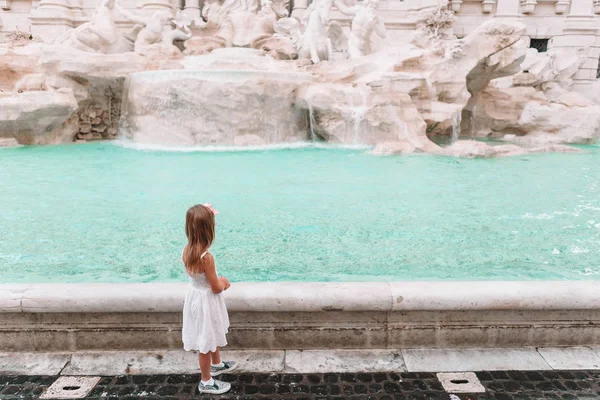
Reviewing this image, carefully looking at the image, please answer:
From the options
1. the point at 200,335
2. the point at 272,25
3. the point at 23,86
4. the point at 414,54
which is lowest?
the point at 200,335

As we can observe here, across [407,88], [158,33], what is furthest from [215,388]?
[158,33]

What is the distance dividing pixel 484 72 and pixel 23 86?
387 inches

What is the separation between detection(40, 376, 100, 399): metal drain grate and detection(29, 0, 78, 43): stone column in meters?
15.2

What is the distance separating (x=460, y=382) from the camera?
1.95m

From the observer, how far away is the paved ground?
6.11ft

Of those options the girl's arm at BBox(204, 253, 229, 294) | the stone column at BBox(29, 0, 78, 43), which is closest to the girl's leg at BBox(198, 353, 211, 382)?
the girl's arm at BBox(204, 253, 229, 294)

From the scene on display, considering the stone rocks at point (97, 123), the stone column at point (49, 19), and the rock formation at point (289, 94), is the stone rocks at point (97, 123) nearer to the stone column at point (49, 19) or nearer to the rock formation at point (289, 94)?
the rock formation at point (289, 94)

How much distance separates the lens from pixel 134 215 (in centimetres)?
444

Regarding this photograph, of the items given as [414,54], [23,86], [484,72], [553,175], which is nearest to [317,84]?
[414,54]

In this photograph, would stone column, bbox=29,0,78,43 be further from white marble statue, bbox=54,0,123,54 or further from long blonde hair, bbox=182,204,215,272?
long blonde hair, bbox=182,204,215,272

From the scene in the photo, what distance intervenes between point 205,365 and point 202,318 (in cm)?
19

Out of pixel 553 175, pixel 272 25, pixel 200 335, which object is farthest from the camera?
pixel 272 25

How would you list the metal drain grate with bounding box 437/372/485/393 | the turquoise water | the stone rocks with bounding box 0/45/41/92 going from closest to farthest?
1. the metal drain grate with bounding box 437/372/485/393
2. the turquoise water
3. the stone rocks with bounding box 0/45/41/92

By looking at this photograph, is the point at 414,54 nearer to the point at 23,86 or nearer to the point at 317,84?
the point at 317,84
